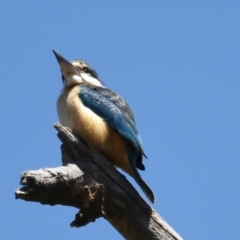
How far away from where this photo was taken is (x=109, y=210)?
637 cm

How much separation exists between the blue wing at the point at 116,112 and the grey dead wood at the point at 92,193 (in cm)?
119

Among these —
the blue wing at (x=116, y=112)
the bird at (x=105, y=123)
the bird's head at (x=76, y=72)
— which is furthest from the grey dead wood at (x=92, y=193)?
the bird's head at (x=76, y=72)

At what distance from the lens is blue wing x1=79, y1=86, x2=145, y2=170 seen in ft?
25.7

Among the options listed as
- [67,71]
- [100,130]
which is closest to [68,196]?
[100,130]

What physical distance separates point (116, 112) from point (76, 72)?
1107mm

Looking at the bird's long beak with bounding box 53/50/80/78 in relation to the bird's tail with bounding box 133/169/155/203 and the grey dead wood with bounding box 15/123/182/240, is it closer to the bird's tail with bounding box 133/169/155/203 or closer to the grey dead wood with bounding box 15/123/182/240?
the bird's tail with bounding box 133/169/155/203

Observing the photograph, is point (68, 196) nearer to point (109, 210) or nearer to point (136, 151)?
point (109, 210)

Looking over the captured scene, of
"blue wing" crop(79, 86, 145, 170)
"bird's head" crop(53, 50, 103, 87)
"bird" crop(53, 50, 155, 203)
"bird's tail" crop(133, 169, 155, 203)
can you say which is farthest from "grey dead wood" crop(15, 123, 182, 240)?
"bird's head" crop(53, 50, 103, 87)

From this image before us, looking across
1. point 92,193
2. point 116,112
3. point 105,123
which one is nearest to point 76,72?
point 116,112

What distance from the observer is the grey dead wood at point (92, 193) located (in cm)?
570

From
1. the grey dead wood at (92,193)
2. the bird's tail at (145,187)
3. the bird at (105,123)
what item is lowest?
the grey dead wood at (92,193)

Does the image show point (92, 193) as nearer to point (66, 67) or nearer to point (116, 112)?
point (116, 112)

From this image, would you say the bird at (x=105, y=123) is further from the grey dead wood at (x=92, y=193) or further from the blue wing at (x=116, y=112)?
the grey dead wood at (x=92, y=193)

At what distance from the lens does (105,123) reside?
790 centimetres
